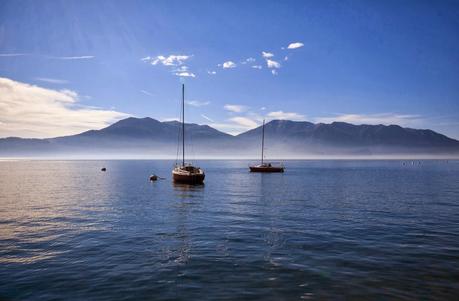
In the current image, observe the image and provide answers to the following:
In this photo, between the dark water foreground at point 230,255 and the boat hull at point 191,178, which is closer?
the dark water foreground at point 230,255

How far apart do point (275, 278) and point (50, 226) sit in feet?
70.1

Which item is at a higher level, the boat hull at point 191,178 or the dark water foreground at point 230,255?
the boat hull at point 191,178

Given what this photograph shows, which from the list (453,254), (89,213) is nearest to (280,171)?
(89,213)

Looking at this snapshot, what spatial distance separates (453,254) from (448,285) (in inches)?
230

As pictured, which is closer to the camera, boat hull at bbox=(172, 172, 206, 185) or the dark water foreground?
the dark water foreground

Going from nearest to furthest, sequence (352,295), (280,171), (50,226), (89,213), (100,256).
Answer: (352,295) < (100,256) < (50,226) < (89,213) < (280,171)

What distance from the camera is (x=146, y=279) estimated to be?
1502 centimetres

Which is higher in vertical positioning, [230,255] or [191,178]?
[191,178]

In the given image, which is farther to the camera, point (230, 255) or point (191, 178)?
point (191, 178)

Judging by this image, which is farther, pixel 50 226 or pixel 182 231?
pixel 50 226

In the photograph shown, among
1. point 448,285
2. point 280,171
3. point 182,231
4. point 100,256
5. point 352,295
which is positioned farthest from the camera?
point 280,171

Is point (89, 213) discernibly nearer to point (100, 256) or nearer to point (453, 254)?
point (100, 256)

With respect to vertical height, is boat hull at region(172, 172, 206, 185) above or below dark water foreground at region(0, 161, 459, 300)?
above

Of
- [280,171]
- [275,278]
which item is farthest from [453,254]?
[280,171]
